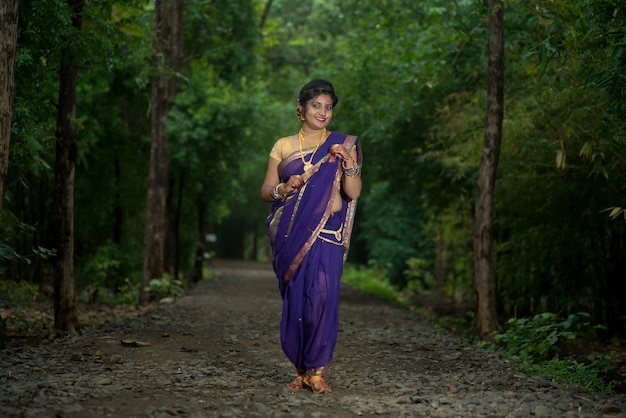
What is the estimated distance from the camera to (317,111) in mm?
6957

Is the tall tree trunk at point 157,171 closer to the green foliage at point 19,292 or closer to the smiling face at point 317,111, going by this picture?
the green foliage at point 19,292

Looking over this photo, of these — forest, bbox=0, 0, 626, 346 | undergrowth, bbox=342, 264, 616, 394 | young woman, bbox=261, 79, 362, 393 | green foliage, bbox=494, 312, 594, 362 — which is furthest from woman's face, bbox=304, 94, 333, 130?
green foliage, bbox=494, 312, 594, 362

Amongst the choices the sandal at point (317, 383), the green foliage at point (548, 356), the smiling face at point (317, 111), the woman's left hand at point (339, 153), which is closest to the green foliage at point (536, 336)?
the green foliage at point (548, 356)

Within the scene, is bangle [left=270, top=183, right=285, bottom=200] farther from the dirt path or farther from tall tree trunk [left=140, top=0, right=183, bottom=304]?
tall tree trunk [left=140, top=0, right=183, bottom=304]

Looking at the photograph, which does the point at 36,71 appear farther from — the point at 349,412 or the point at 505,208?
the point at 505,208

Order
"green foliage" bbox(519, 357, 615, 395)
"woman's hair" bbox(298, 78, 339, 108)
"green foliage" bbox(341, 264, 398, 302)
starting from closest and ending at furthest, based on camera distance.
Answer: "woman's hair" bbox(298, 78, 339, 108), "green foliage" bbox(519, 357, 615, 395), "green foliage" bbox(341, 264, 398, 302)

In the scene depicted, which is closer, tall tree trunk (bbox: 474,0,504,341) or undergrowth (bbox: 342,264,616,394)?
undergrowth (bbox: 342,264,616,394)

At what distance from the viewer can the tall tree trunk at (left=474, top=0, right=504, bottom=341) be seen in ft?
37.6

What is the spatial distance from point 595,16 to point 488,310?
→ 5057 mm

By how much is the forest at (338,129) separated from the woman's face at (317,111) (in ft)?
8.05

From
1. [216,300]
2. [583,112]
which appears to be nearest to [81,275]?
[216,300]

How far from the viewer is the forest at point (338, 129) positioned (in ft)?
31.5

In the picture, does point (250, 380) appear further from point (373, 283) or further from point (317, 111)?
point (373, 283)

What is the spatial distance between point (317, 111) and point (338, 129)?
530 inches
